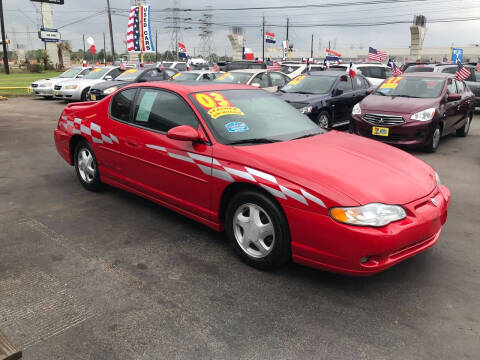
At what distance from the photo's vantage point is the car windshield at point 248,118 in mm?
3820

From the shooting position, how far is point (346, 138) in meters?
4.26

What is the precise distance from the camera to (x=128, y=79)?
16.0 meters

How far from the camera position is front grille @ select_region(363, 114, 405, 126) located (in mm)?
8008

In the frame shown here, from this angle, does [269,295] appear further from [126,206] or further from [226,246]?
[126,206]

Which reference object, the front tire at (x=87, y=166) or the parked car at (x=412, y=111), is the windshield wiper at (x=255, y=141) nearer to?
the front tire at (x=87, y=166)

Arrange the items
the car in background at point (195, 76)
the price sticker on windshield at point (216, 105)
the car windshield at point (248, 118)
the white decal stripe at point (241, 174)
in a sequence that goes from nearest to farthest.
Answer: the white decal stripe at point (241, 174) < the car windshield at point (248, 118) < the price sticker on windshield at point (216, 105) < the car in background at point (195, 76)

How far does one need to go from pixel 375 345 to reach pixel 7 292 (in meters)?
2.61

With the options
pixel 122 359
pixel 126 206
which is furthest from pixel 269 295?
pixel 126 206

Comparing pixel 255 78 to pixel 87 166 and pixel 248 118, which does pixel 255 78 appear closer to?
pixel 87 166

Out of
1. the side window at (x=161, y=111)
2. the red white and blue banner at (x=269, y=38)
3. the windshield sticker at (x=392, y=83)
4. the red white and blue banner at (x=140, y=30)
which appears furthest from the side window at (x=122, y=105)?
the red white and blue banner at (x=269, y=38)

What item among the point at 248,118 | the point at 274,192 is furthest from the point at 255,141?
the point at 274,192

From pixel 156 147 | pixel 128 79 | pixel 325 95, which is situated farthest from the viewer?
pixel 128 79

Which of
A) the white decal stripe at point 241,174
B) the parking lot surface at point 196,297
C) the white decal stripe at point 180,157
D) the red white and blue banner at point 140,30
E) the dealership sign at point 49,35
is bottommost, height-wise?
the parking lot surface at point 196,297

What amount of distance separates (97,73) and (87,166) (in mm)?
13583
